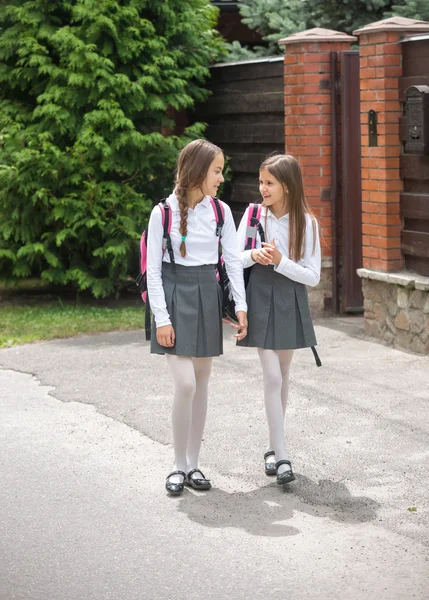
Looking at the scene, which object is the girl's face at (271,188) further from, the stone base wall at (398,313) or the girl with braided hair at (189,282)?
the stone base wall at (398,313)

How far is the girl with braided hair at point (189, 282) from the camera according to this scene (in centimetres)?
584

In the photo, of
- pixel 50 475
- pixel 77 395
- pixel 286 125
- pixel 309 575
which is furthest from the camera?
pixel 286 125

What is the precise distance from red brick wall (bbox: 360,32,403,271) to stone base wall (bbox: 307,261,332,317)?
962 mm

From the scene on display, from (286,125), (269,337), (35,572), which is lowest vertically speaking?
(35,572)

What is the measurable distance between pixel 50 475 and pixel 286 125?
5.31 meters

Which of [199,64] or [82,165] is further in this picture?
[199,64]

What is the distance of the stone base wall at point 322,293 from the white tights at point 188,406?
15.7ft

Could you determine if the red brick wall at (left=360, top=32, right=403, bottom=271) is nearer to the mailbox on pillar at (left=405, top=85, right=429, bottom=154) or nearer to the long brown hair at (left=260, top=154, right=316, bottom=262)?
the mailbox on pillar at (left=405, top=85, right=429, bottom=154)

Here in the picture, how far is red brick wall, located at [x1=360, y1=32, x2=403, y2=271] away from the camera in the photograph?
9422 millimetres

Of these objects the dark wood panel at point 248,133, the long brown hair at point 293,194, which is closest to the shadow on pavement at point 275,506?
the long brown hair at point 293,194

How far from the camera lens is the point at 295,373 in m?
8.55

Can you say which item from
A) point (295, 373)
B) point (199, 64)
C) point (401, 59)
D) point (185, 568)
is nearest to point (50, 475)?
point (185, 568)

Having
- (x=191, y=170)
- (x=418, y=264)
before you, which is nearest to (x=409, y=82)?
(x=418, y=264)

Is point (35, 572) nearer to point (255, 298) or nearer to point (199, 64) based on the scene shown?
point (255, 298)
